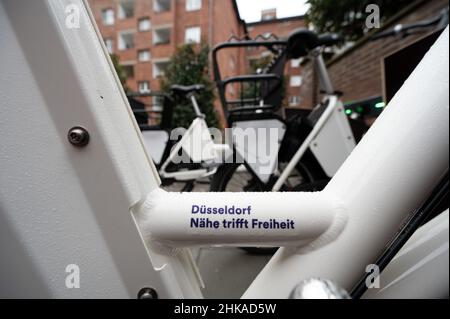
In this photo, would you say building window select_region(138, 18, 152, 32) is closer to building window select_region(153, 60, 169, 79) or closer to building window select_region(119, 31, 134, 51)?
building window select_region(119, 31, 134, 51)

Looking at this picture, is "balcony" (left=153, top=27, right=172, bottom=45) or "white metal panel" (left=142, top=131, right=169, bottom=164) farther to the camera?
"white metal panel" (left=142, top=131, right=169, bottom=164)

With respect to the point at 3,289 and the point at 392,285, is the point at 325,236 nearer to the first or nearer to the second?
the point at 392,285

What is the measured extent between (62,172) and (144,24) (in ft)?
1.88

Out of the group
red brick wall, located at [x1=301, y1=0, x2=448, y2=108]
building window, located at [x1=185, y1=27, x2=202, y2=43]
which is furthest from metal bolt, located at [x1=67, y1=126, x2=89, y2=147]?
red brick wall, located at [x1=301, y1=0, x2=448, y2=108]

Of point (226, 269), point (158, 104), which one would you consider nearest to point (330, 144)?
point (226, 269)

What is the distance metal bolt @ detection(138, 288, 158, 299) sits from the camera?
47 centimetres

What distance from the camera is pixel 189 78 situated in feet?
7.24

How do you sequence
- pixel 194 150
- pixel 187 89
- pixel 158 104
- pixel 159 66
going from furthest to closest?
1. pixel 187 89
2. pixel 158 104
3. pixel 194 150
4. pixel 159 66

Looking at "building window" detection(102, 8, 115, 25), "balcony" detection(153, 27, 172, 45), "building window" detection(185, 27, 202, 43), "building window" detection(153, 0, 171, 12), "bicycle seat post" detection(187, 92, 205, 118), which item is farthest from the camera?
"bicycle seat post" detection(187, 92, 205, 118)

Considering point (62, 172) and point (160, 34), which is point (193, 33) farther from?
point (62, 172)

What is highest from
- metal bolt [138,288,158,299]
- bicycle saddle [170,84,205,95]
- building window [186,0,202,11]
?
building window [186,0,202,11]

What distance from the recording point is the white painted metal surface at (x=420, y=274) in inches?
19.2

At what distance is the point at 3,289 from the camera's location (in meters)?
0.49

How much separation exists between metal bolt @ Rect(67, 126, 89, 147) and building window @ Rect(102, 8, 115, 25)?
378 millimetres
